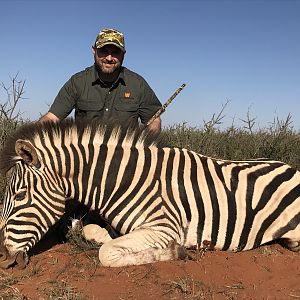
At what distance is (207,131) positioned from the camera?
6816 mm

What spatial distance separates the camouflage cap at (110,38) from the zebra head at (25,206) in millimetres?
1656

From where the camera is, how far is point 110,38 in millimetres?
4207

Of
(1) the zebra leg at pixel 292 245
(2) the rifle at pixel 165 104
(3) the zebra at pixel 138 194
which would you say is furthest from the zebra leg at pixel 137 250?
(2) the rifle at pixel 165 104

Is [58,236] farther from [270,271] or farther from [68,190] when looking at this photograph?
[270,271]

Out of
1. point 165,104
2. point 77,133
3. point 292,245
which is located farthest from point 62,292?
point 165,104

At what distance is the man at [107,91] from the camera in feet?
14.1

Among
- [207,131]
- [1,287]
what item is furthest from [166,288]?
[207,131]

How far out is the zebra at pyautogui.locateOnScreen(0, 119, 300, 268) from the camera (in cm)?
294

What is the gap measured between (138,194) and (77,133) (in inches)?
26.0

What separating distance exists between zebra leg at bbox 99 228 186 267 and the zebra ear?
0.77m

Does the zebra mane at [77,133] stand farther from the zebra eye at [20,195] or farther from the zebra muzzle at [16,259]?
the zebra muzzle at [16,259]

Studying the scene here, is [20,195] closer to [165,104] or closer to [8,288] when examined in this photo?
[8,288]

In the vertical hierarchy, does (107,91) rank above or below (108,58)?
below

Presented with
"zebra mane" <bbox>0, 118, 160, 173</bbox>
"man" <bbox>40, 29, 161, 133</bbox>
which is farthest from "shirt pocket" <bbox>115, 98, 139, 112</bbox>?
"zebra mane" <bbox>0, 118, 160, 173</bbox>
